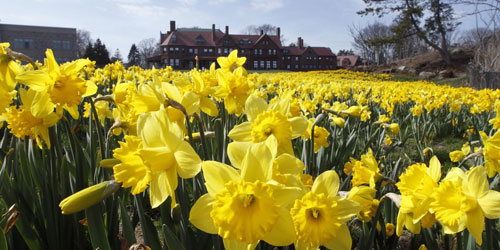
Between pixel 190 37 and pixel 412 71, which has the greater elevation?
pixel 190 37

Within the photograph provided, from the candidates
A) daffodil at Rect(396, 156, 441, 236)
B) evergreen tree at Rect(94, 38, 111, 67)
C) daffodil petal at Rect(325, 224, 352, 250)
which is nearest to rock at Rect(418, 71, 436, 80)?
daffodil at Rect(396, 156, 441, 236)

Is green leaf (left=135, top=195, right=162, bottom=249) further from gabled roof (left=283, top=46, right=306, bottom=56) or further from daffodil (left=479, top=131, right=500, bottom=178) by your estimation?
gabled roof (left=283, top=46, right=306, bottom=56)

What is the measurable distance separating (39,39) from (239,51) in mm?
29749

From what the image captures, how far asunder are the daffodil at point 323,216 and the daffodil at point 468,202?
0.28m

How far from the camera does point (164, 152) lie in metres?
0.88

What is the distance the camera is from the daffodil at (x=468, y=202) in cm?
96

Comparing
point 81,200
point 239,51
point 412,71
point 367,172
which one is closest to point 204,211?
point 81,200

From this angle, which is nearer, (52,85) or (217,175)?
(217,175)

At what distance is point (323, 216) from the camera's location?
2.91 ft

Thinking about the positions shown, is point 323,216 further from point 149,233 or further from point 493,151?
point 493,151

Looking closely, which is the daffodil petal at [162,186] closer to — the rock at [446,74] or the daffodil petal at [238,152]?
the daffodil petal at [238,152]

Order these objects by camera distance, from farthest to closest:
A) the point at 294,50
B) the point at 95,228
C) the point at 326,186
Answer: the point at 294,50 → the point at 95,228 → the point at 326,186

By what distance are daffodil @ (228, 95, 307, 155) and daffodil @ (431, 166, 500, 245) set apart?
494 millimetres

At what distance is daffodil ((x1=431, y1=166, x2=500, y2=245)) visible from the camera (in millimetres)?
959
